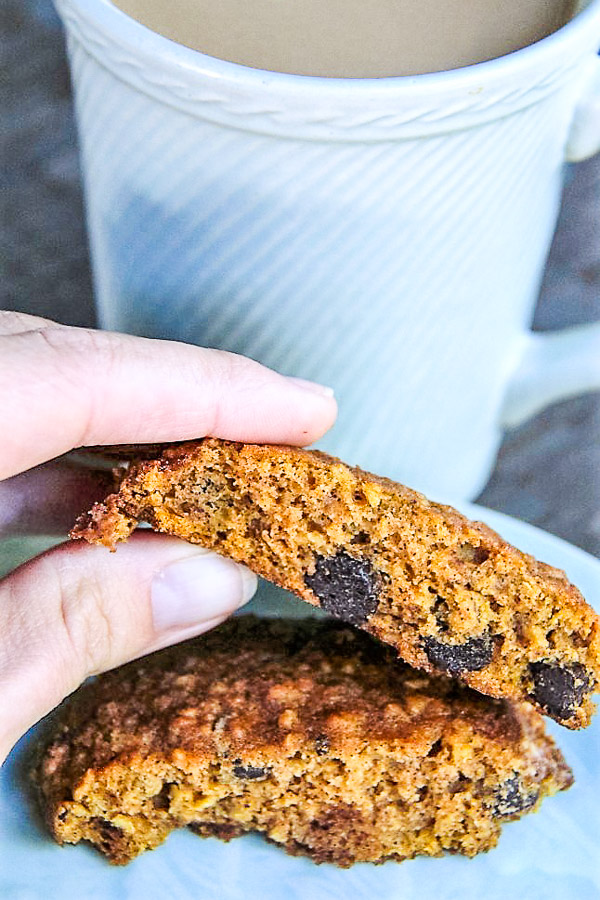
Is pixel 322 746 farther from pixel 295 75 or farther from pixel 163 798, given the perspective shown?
pixel 295 75

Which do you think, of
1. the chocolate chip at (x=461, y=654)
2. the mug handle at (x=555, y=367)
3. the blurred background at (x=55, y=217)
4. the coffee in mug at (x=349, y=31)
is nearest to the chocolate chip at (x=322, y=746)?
the chocolate chip at (x=461, y=654)

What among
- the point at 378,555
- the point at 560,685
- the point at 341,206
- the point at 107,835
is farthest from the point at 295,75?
the point at 107,835

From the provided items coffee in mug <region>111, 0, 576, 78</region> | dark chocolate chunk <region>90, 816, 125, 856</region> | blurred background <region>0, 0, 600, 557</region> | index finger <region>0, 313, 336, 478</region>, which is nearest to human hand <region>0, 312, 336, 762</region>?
index finger <region>0, 313, 336, 478</region>

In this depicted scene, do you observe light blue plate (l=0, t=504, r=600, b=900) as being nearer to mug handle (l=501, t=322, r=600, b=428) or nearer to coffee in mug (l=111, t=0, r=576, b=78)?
mug handle (l=501, t=322, r=600, b=428)

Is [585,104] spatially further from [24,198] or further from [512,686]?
[24,198]

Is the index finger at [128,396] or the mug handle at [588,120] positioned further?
the mug handle at [588,120]

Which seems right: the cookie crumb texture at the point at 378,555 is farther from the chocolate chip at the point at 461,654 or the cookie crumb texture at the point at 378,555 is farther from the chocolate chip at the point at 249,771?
the chocolate chip at the point at 249,771

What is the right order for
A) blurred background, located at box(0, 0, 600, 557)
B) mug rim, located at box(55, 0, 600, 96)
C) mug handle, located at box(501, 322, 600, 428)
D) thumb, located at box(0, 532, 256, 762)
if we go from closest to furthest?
1. mug rim, located at box(55, 0, 600, 96)
2. thumb, located at box(0, 532, 256, 762)
3. mug handle, located at box(501, 322, 600, 428)
4. blurred background, located at box(0, 0, 600, 557)
